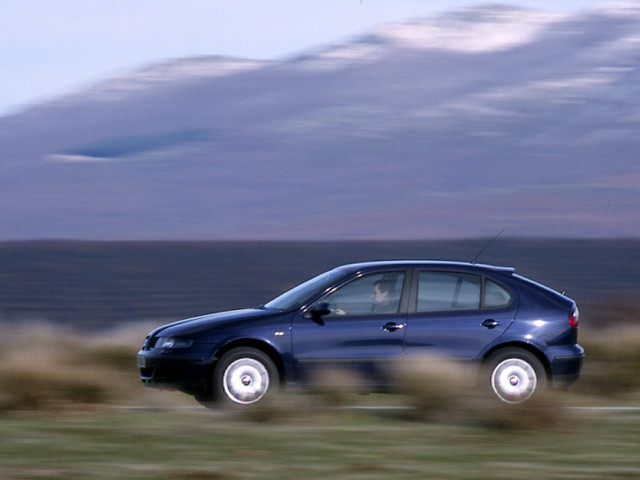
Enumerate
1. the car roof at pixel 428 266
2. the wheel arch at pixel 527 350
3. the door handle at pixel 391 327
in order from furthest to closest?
the car roof at pixel 428 266 → the wheel arch at pixel 527 350 → the door handle at pixel 391 327

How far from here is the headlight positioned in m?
10.6

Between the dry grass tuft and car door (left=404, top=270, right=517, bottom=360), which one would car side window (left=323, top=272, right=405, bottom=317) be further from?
the dry grass tuft

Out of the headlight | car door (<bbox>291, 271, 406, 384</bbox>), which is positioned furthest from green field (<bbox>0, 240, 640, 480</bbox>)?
the headlight

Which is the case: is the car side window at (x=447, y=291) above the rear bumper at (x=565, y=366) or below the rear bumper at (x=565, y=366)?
above

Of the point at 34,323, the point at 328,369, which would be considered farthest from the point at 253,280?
the point at 328,369

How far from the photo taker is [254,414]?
30.2 feet

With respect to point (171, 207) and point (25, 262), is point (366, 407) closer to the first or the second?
point (25, 262)

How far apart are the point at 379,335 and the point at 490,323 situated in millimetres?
1032

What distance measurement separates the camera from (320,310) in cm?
1059

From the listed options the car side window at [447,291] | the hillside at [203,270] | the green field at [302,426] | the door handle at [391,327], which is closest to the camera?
the green field at [302,426]

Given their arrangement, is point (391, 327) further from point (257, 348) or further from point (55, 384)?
point (55, 384)

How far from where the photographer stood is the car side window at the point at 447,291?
35.7ft

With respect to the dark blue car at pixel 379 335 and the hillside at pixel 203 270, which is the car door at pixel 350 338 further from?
the hillside at pixel 203 270

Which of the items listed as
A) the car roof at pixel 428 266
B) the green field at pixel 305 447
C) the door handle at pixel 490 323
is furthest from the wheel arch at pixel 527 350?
the green field at pixel 305 447
